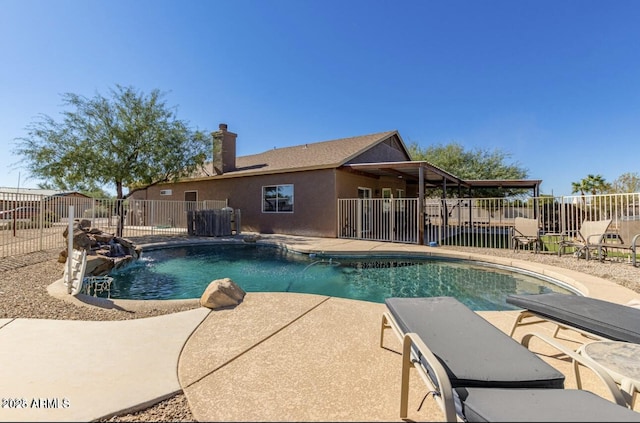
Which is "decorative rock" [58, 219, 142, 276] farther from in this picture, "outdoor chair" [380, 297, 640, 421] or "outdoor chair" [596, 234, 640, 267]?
"outdoor chair" [596, 234, 640, 267]

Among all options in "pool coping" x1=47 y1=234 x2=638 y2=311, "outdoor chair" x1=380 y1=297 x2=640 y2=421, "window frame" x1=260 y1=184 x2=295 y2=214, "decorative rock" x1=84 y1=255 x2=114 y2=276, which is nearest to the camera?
"outdoor chair" x1=380 y1=297 x2=640 y2=421

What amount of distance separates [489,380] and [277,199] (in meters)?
13.0

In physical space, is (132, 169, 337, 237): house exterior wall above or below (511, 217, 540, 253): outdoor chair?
above

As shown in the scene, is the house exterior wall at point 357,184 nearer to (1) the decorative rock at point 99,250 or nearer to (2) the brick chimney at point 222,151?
(2) the brick chimney at point 222,151

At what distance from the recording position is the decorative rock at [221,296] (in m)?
3.71

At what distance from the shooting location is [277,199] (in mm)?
14102

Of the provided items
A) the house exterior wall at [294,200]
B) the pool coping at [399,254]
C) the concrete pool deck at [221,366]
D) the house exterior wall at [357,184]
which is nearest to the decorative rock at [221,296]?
the concrete pool deck at [221,366]

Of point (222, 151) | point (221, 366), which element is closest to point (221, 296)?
point (221, 366)

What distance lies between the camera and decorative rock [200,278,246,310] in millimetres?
3715

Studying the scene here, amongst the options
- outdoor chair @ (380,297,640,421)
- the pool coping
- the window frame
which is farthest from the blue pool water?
the window frame

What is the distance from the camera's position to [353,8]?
11.0 m

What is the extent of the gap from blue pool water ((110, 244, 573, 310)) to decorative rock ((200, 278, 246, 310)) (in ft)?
5.77

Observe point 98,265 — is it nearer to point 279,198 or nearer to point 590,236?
point 279,198

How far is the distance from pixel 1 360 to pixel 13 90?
41.2 ft
